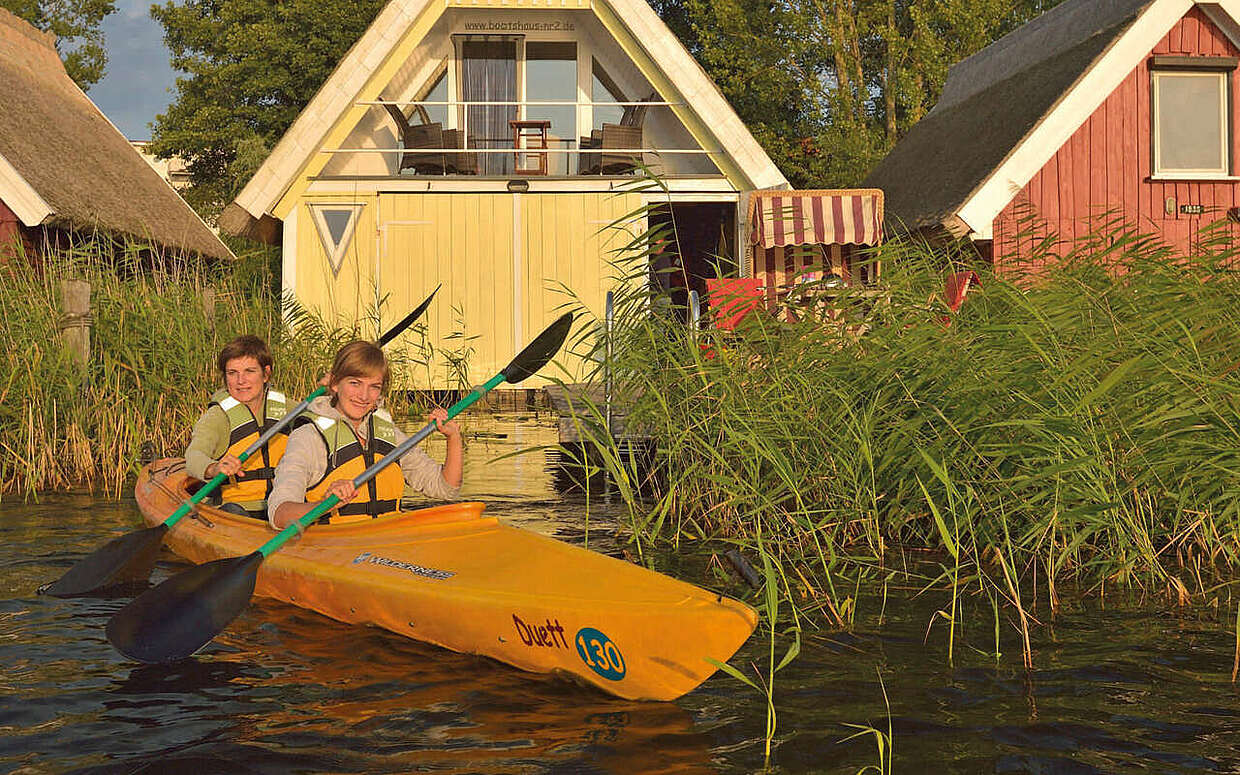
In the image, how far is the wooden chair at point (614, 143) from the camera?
14945mm

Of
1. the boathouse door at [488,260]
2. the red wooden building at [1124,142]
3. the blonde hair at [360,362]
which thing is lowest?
the blonde hair at [360,362]

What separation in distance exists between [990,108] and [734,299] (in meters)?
12.3

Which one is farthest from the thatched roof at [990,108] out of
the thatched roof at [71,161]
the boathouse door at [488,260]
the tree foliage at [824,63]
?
the thatched roof at [71,161]

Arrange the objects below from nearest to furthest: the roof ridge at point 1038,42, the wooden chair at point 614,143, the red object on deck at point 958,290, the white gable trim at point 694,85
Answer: the red object on deck at point 958,290 < the white gable trim at point 694,85 < the wooden chair at point 614,143 < the roof ridge at point 1038,42

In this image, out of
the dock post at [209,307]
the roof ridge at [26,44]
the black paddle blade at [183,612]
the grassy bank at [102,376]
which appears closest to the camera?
the black paddle blade at [183,612]

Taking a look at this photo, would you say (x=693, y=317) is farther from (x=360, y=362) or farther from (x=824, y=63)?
(x=824, y=63)

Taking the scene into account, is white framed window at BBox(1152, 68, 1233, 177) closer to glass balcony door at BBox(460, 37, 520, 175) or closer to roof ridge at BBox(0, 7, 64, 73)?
glass balcony door at BBox(460, 37, 520, 175)

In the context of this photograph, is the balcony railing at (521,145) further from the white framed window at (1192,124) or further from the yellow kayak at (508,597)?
the yellow kayak at (508,597)

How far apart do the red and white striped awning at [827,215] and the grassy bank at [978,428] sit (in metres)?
7.04

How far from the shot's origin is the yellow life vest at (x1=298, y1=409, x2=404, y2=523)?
5629 millimetres

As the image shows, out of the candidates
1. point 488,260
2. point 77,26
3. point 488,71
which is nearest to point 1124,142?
point 488,260

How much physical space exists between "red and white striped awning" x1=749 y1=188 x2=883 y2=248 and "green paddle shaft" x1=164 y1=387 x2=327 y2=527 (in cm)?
807

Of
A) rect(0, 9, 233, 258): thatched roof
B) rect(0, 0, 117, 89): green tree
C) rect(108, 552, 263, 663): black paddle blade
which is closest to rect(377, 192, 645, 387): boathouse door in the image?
rect(0, 9, 233, 258): thatched roof

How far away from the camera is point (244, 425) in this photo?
22.5ft
